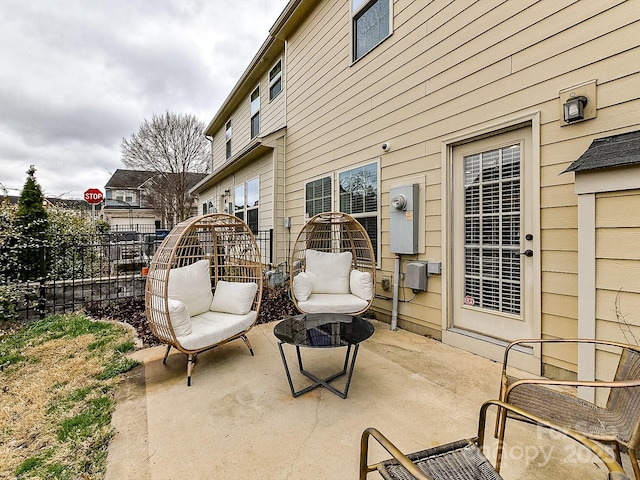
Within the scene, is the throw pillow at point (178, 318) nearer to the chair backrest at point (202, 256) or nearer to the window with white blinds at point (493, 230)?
the chair backrest at point (202, 256)

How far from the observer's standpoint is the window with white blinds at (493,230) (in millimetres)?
2773

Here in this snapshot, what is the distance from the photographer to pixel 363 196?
4.48 metres

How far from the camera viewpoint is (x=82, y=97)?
10.8 m

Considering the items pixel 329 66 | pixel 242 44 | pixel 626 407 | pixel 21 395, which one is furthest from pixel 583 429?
pixel 242 44

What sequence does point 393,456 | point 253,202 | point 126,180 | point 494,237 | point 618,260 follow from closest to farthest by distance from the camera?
point 393,456 → point 618,260 → point 494,237 → point 253,202 → point 126,180

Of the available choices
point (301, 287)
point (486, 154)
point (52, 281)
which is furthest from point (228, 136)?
point (486, 154)

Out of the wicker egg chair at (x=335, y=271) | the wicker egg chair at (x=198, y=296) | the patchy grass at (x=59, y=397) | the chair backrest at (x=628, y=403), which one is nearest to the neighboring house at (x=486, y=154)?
the wicker egg chair at (x=335, y=271)

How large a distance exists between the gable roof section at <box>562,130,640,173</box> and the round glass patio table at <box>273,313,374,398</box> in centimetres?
192

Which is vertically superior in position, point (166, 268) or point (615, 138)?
point (615, 138)

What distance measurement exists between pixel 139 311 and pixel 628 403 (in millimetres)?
5473

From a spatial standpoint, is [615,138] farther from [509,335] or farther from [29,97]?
[29,97]

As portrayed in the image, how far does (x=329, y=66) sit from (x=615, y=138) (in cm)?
441

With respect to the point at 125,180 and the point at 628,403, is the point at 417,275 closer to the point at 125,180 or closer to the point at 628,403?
the point at 628,403

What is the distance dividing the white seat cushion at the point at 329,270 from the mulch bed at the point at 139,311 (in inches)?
36.2
